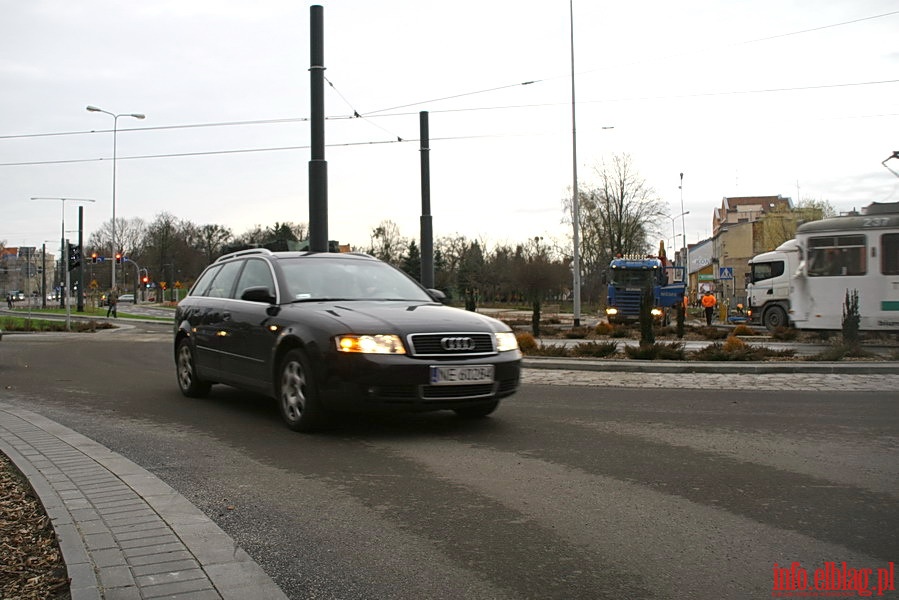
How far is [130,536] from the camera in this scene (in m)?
3.88

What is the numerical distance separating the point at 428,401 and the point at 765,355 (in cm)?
968

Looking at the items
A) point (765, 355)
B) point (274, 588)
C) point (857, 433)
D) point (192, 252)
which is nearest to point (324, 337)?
point (274, 588)

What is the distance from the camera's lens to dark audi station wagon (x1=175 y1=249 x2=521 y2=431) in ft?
21.1

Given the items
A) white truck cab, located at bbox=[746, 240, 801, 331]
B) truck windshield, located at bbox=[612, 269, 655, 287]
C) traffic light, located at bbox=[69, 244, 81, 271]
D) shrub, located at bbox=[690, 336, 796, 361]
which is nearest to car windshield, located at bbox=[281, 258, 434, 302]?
shrub, located at bbox=[690, 336, 796, 361]

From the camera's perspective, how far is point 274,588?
329 centimetres

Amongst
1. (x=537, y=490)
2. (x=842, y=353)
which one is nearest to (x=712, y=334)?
(x=842, y=353)

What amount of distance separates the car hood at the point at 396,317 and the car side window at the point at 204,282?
8.39 feet

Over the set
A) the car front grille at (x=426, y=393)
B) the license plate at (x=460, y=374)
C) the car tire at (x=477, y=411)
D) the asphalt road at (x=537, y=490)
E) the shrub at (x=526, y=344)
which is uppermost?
the license plate at (x=460, y=374)

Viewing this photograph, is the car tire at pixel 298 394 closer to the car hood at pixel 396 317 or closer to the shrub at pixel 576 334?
the car hood at pixel 396 317

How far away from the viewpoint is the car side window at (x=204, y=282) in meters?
9.46

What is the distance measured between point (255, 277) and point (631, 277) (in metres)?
24.8

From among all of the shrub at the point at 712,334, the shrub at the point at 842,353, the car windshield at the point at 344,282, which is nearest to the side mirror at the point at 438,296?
the car windshield at the point at 344,282

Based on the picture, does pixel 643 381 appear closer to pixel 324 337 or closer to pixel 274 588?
pixel 324 337

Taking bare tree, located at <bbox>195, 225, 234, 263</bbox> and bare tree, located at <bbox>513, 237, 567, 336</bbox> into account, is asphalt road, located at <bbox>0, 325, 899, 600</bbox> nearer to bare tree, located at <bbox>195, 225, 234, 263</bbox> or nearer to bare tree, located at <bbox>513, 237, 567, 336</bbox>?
bare tree, located at <bbox>513, 237, 567, 336</bbox>
